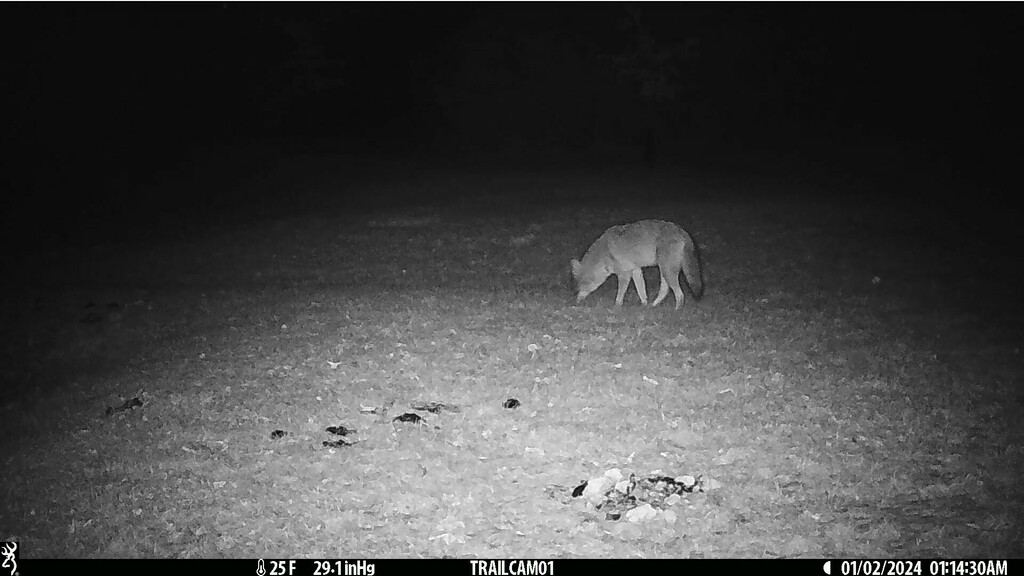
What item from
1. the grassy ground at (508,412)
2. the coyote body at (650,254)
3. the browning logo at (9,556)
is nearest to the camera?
the browning logo at (9,556)

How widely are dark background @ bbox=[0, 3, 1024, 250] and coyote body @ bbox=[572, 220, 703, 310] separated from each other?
14.7 meters

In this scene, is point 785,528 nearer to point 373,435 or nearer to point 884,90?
point 373,435

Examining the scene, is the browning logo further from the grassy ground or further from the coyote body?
the coyote body

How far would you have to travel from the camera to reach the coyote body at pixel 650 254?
13.9m

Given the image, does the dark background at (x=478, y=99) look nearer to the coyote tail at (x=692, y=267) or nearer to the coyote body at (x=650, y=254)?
the coyote tail at (x=692, y=267)

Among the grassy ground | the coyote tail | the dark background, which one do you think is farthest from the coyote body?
the dark background

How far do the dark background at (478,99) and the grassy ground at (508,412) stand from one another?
39.7ft

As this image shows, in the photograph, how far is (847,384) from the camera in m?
10.6

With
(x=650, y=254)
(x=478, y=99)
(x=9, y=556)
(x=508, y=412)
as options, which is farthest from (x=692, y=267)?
(x=478, y=99)

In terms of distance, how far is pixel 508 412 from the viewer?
9.87 metres

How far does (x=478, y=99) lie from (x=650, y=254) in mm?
46660

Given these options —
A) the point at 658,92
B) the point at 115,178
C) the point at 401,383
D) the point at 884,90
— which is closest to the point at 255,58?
the point at 115,178

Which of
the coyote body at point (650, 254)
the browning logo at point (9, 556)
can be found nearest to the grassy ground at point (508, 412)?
the browning logo at point (9, 556)

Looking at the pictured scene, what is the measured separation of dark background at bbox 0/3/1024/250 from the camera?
36.8 metres
